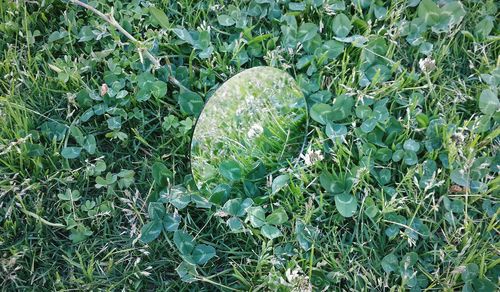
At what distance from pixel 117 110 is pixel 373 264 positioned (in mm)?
1076

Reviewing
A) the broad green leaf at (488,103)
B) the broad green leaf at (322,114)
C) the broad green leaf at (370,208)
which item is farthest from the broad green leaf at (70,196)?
the broad green leaf at (488,103)

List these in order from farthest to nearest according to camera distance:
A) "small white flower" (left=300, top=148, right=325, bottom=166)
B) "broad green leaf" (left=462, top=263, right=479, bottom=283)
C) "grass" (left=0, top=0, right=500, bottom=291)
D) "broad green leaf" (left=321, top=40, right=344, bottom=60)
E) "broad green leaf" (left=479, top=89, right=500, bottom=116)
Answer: "broad green leaf" (left=321, top=40, right=344, bottom=60)
"broad green leaf" (left=479, top=89, right=500, bottom=116)
"small white flower" (left=300, top=148, right=325, bottom=166)
"grass" (left=0, top=0, right=500, bottom=291)
"broad green leaf" (left=462, top=263, right=479, bottom=283)

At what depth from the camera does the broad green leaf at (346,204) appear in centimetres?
185

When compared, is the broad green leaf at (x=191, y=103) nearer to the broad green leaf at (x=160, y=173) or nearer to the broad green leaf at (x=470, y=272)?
the broad green leaf at (x=160, y=173)

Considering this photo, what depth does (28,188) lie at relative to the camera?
1.94 meters

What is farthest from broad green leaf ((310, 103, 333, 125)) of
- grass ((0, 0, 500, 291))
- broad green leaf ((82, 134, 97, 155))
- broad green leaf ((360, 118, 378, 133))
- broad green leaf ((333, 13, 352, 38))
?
broad green leaf ((82, 134, 97, 155))

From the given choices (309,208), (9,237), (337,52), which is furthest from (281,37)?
(9,237)

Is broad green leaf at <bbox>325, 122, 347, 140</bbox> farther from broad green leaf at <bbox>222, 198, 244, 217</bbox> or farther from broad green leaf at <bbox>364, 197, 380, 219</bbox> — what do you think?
broad green leaf at <bbox>222, 198, 244, 217</bbox>

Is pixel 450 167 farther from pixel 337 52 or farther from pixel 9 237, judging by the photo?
pixel 9 237

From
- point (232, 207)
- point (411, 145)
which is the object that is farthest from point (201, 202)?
point (411, 145)

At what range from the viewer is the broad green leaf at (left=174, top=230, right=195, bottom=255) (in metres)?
1.84

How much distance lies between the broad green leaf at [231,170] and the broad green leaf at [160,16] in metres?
0.68

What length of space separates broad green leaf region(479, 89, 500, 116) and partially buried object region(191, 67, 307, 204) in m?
0.65

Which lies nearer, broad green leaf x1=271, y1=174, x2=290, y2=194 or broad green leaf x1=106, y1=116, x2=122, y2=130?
broad green leaf x1=271, y1=174, x2=290, y2=194
